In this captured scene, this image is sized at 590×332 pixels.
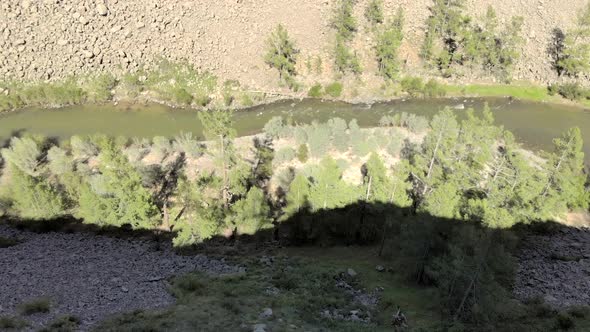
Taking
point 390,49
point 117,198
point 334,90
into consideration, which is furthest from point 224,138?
point 390,49

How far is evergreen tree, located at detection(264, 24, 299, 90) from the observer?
6794 cm

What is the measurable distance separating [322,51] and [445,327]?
2203 inches

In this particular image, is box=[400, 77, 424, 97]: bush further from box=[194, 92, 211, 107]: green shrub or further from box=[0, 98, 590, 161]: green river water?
box=[194, 92, 211, 107]: green shrub

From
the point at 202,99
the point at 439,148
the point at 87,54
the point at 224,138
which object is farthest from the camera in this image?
the point at 87,54

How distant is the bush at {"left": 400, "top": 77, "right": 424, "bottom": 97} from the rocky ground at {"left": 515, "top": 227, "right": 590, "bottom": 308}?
3350 centimetres

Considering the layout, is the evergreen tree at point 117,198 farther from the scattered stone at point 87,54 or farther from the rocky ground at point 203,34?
the scattered stone at point 87,54

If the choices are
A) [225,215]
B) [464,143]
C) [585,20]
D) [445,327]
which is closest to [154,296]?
[225,215]

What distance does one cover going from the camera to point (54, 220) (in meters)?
38.6

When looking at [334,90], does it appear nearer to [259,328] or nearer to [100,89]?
[100,89]

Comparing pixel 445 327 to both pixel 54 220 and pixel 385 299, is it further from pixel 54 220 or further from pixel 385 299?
pixel 54 220

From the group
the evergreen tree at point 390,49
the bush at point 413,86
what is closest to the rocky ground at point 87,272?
the evergreen tree at point 390,49

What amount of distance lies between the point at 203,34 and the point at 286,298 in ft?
185

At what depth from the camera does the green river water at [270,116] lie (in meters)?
59.8

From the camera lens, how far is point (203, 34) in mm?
72812
